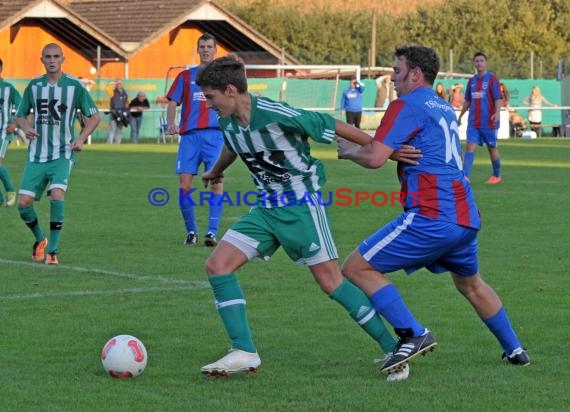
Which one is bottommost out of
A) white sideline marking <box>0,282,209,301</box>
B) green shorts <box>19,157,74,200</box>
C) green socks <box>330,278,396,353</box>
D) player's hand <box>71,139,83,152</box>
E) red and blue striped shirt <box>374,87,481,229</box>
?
white sideline marking <box>0,282,209,301</box>

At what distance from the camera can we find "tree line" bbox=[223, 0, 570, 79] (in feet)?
236

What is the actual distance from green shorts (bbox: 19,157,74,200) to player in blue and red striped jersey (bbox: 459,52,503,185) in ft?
32.9

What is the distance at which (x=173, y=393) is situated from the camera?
6.41 metres

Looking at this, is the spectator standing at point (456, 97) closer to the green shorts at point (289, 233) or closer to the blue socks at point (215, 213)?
the blue socks at point (215, 213)

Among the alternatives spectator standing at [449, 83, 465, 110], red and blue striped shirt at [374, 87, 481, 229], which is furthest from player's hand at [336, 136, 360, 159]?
spectator standing at [449, 83, 465, 110]

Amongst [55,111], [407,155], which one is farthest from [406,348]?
[55,111]

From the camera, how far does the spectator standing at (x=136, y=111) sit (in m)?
39.0

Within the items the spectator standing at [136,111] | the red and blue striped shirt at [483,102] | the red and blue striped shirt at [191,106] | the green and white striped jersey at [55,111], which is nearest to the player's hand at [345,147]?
the green and white striped jersey at [55,111]

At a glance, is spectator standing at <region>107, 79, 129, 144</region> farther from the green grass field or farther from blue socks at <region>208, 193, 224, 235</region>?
blue socks at <region>208, 193, 224, 235</region>

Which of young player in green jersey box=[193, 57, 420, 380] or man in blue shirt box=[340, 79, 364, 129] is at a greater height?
young player in green jersey box=[193, 57, 420, 380]

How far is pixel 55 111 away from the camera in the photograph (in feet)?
37.4

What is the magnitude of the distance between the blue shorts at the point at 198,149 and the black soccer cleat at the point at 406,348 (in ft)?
22.2

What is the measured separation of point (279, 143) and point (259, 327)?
6.07ft

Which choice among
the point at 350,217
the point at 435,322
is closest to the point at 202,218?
the point at 350,217
